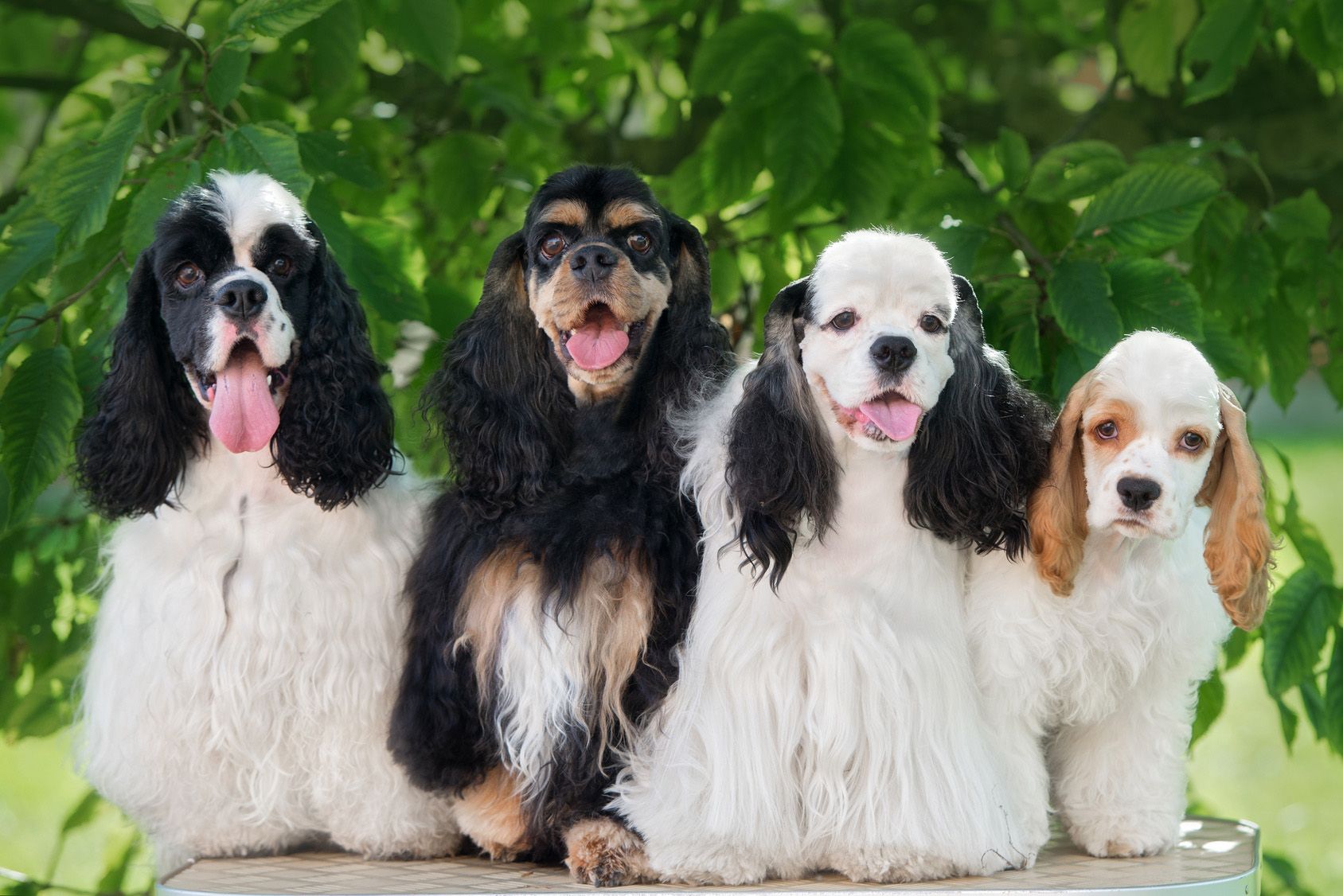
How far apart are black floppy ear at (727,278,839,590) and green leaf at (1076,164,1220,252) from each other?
90 centimetres

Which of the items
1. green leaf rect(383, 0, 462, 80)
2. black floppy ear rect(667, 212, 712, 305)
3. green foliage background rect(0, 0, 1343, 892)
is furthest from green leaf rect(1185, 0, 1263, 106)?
green leaf rect(383, 0, 462, 80)

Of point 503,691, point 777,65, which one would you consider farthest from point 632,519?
point 777,65

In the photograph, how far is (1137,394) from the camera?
251 cm

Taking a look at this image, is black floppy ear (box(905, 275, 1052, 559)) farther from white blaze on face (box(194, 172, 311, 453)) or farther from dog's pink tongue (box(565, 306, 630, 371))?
white blaze on face (box(194, 172, 311, 453))

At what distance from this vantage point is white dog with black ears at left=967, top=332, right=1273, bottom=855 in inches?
98.7

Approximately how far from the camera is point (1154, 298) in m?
3.03

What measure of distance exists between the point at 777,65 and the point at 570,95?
181 centimetres

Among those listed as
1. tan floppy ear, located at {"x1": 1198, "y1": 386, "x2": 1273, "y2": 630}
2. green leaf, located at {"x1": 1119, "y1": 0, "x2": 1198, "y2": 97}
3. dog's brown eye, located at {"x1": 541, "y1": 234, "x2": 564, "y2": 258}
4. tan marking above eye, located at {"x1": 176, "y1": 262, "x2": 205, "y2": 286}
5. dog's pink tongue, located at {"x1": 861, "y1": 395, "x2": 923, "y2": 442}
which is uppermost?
green leaf, located at {"x1": 1119, "y1": 0, "x2": 1198, "y2": 97}

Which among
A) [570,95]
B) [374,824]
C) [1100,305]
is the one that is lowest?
[374,824]

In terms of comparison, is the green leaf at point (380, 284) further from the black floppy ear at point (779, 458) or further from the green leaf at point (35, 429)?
the black floppy ear at point (779, 458)

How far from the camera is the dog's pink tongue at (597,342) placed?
269 cm

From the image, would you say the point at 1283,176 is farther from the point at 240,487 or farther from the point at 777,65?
the point at 240,487

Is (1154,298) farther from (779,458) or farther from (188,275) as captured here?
(188,275)

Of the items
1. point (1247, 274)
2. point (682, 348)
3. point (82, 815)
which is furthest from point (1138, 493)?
point (82, 815)
